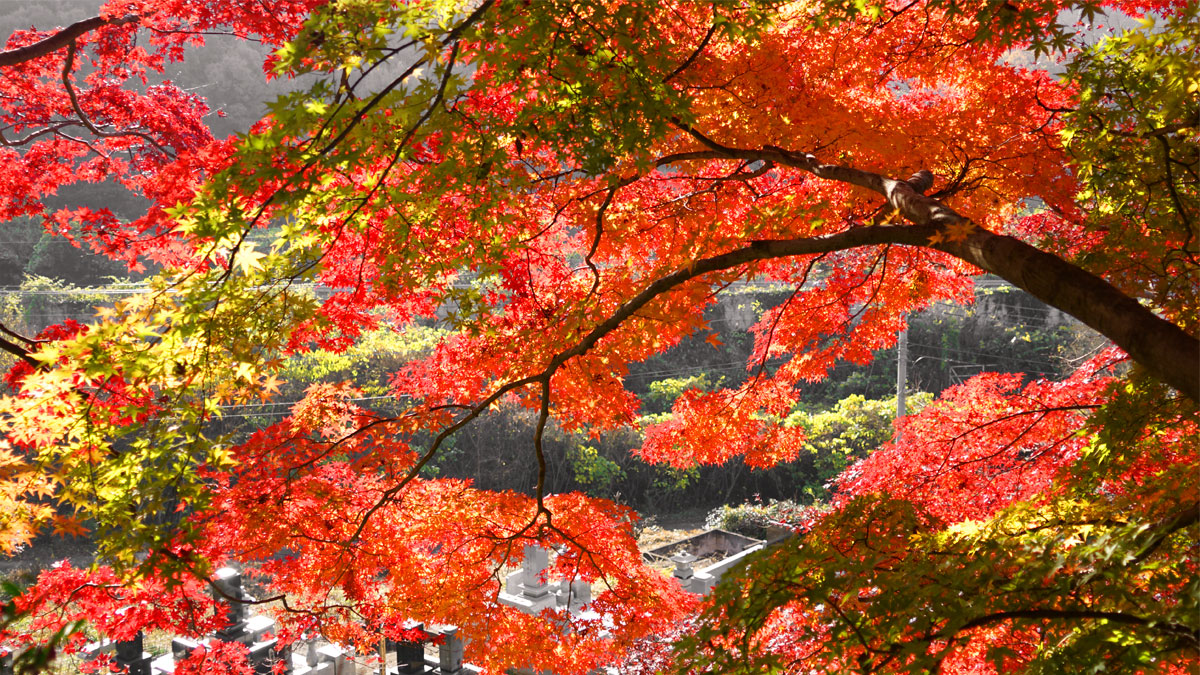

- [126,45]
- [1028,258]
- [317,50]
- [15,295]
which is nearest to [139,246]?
[126,45]

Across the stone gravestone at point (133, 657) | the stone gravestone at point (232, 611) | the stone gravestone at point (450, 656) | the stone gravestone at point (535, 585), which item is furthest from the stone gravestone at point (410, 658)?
the stone gravestone at point (133, 657)

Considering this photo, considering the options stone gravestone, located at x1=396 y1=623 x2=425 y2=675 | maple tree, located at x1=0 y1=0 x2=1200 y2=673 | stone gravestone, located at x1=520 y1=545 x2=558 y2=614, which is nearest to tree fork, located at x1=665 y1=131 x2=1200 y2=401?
maple tree, located at x1=0 y1=0 x2=1200 y2=673

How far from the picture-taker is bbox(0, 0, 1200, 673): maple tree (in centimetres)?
179

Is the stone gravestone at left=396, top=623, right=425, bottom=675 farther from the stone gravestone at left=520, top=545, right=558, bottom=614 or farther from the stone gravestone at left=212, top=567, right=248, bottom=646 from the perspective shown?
the stone gravestone at left=212, top=567, right=248, bottom=646

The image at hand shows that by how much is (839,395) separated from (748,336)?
6.47 ft

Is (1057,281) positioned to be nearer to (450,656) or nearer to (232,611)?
(450,656)

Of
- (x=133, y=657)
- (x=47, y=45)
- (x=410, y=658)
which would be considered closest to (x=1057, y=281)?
(x=47, y=45)

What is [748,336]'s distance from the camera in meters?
14.6

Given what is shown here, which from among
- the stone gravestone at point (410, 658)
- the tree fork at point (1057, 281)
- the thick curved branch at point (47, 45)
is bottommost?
the stone gravestone at point (410, 658)

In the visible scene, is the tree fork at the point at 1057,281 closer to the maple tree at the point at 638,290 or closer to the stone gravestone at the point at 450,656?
Answer: the maple tree at the point at 638,290

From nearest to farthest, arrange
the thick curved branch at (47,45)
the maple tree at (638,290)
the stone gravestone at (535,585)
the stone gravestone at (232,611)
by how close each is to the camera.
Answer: the maple tree at (638,290), the thick curved branch at (47,45), the stone gravestone at (232,611), the stone gravestone at (535,585)

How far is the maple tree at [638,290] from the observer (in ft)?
5.86

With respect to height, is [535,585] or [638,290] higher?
[638,290]

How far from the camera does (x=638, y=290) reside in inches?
136
